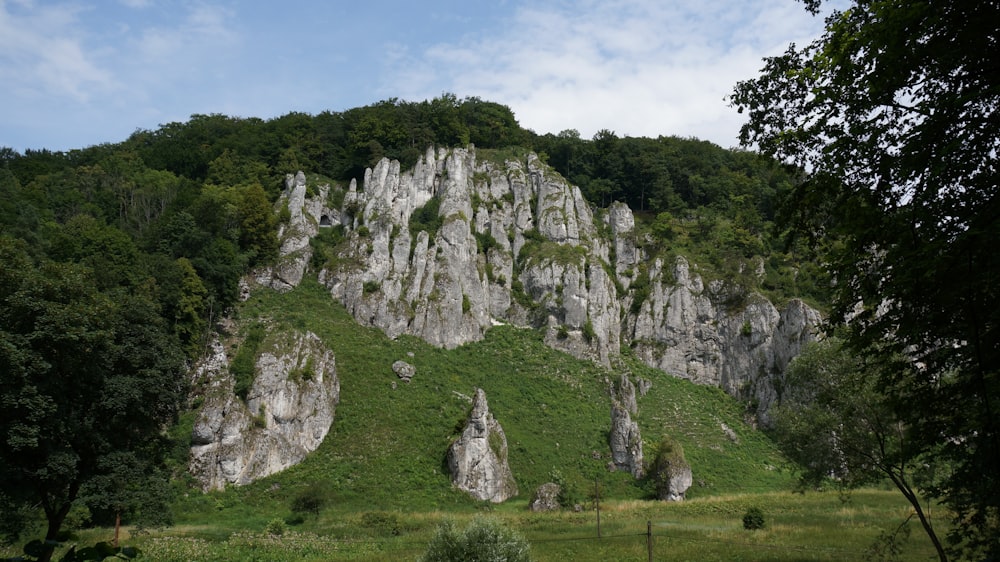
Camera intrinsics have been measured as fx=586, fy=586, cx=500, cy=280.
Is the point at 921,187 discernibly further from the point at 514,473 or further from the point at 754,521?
the point at 514,473

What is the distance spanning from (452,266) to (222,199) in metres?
25.0

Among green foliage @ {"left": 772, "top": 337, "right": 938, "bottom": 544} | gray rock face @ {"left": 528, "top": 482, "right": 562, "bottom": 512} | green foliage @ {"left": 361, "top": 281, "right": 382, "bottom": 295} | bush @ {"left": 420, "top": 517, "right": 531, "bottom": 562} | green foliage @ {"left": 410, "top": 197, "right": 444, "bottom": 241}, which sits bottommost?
gray rock face @ {"left": 528, "top": 482, "right": 562, "bottom": 512}

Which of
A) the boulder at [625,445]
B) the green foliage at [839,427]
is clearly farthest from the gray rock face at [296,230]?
the green foliage at [839,427]

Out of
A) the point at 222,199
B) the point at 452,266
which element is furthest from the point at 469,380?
the point at 222,199

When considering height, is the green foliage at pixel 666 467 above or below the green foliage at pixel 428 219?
below

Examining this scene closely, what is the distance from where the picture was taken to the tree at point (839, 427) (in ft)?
64.0

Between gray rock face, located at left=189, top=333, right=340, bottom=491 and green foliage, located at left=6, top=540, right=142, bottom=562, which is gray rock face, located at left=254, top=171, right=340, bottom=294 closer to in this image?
gray rock face, located at left=189, top=333, right=340, bottom=491

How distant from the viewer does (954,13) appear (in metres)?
8.10

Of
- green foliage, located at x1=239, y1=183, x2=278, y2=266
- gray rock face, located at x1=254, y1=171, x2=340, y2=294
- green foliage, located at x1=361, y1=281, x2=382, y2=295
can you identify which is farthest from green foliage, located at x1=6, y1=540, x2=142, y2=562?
green foliage, located at x1=239, y1=183, x2=278, y2=266

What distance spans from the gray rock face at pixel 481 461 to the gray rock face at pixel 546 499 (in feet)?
11.6

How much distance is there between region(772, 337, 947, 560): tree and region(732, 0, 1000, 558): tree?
9296mm

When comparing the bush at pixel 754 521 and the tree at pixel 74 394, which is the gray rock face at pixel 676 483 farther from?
the tree at pixel 74 394

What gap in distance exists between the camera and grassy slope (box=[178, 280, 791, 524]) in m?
37.8

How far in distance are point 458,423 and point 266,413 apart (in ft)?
44.2
